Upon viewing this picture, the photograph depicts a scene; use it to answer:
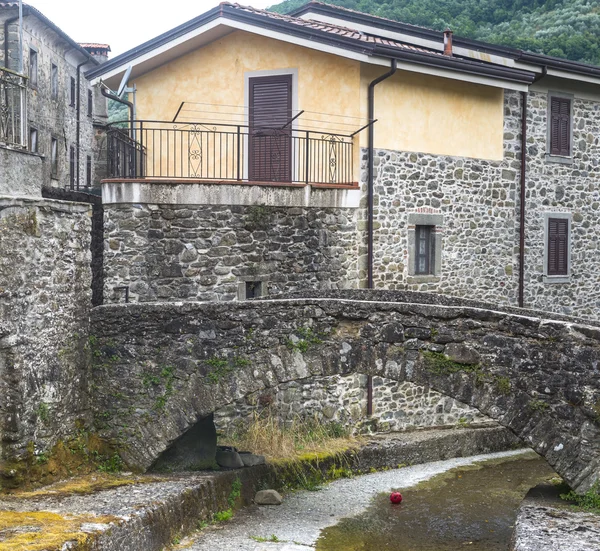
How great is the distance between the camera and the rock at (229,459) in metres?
11.0

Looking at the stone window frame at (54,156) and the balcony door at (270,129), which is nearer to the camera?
the balcony door at (270,129)

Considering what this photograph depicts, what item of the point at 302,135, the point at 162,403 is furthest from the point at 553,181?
the point at 162,403

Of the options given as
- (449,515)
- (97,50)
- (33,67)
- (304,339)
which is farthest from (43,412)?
(97,50)

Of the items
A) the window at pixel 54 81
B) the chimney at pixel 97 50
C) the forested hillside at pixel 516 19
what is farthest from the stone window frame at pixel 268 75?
the forested hillside at pixel 516 19

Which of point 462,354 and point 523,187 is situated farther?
point 523,187

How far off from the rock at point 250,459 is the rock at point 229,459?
19 cm

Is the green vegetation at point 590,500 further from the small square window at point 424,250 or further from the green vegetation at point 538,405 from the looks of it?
the small square window at point 424,250

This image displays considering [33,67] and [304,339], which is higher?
[33,67]

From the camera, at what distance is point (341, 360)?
9.41 metres

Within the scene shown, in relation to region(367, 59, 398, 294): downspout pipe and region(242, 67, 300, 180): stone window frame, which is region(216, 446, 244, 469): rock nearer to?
region(367, 59, 398, 294): downspout pipe

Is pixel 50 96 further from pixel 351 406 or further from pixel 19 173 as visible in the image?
pixel 19 173

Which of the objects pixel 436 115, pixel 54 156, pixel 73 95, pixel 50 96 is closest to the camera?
pixel 436 115

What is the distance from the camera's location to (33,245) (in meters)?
8.77

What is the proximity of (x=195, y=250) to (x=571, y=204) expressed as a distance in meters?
8.13
